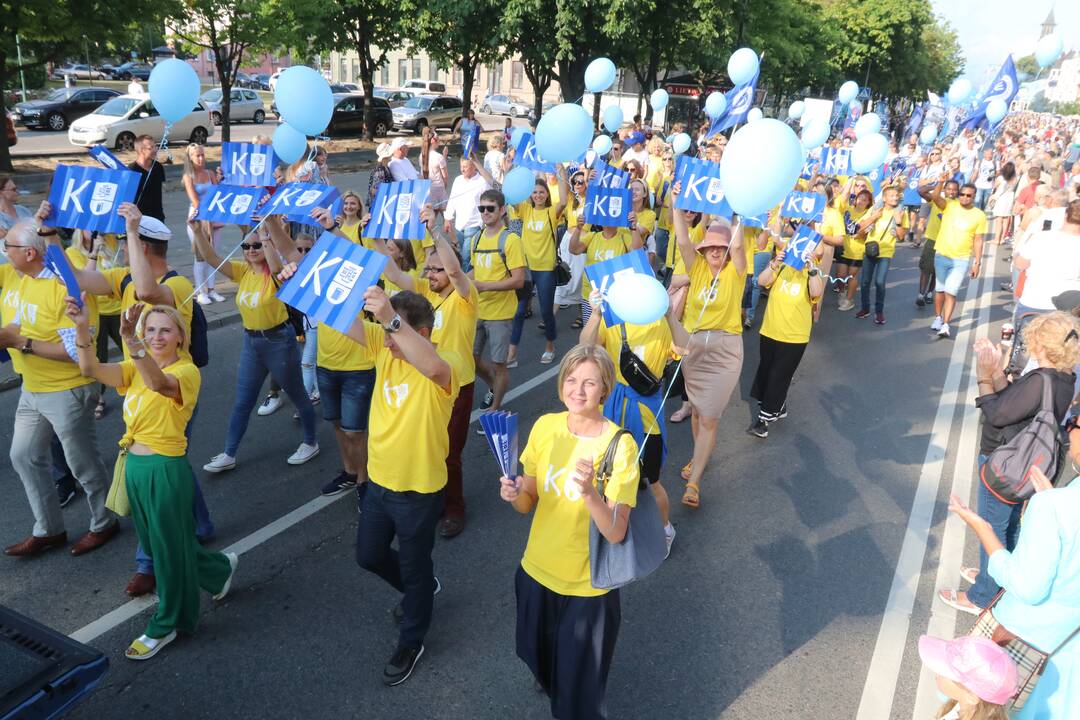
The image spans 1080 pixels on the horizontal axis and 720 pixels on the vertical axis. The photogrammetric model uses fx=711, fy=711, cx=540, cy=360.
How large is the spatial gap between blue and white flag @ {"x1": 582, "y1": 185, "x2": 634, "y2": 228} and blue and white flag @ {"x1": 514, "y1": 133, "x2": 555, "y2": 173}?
65 centimetres

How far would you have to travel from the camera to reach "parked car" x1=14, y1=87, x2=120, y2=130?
22906 millimetres

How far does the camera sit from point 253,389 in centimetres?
520

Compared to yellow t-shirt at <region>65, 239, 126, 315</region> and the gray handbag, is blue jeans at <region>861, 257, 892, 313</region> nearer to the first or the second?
the gray handbag

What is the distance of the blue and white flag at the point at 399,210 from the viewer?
3.92 metres

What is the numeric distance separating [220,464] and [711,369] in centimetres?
362

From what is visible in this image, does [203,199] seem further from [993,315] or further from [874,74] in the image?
[874,74]

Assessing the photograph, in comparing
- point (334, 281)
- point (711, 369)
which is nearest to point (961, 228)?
point (711, 369)

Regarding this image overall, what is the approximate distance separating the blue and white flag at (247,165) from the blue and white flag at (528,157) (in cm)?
277

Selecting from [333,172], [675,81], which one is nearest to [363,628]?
[333,172]

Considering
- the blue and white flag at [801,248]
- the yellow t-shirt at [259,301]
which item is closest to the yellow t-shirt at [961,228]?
the blue and white flag at [801,248]

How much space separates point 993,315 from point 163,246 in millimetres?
11182

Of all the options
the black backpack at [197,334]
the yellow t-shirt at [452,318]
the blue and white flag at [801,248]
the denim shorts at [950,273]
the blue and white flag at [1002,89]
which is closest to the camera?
the black backpack at [197,334]

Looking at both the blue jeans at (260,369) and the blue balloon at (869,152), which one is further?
the blue balloon at (869,152)

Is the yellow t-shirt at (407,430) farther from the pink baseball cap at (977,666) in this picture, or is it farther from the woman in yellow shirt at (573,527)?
the pink baseball cap at (977,666)
